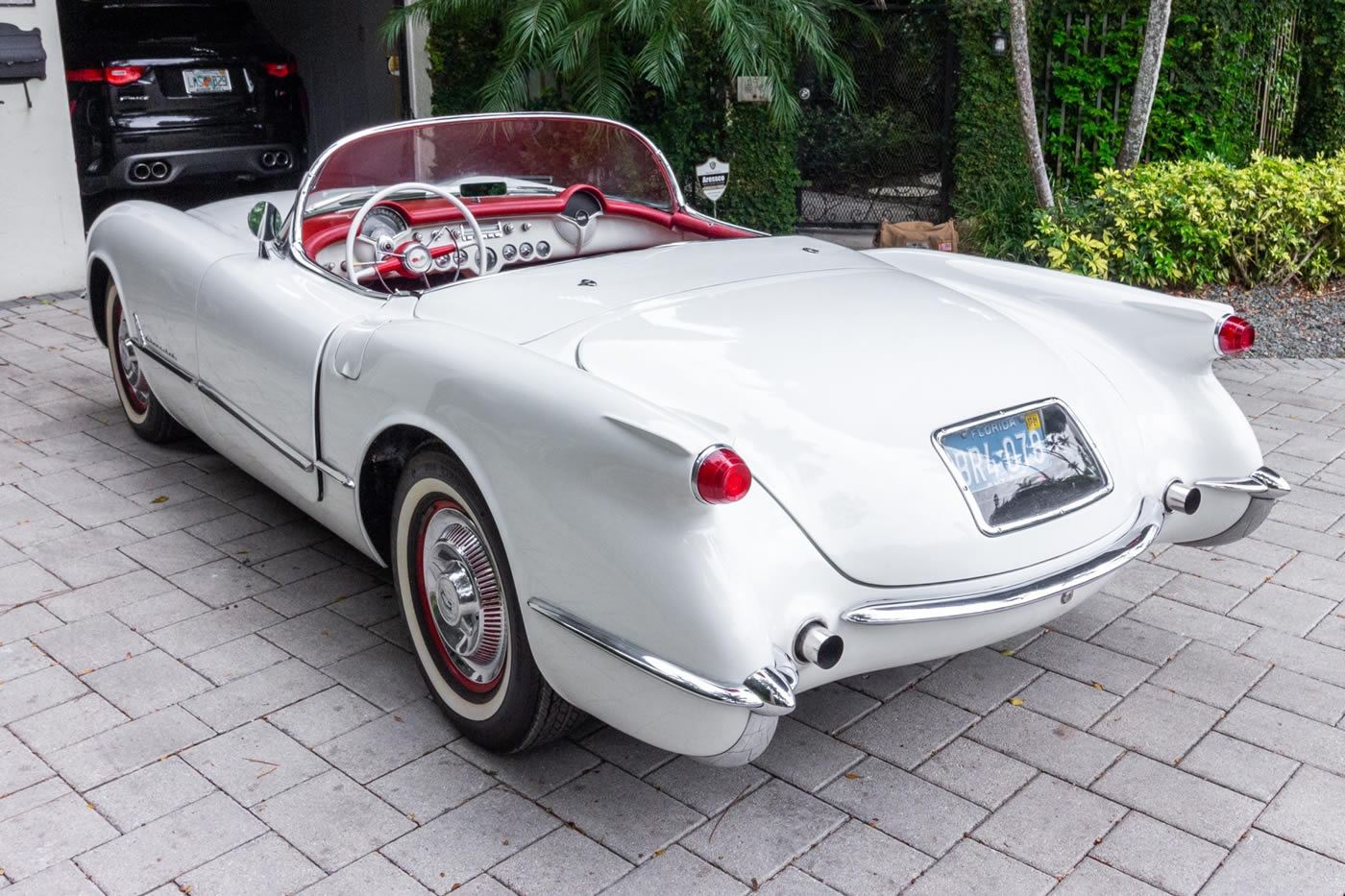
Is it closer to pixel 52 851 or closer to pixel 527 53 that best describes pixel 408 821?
pixel 52 851

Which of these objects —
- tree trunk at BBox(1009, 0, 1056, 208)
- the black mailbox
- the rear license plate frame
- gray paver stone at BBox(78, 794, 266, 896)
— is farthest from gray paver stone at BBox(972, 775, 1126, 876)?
the rear license plate frame

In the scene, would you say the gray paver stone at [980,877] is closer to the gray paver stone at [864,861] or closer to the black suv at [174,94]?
the gray paver stone at [864,861]

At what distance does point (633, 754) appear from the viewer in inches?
124

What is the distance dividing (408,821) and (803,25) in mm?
5642

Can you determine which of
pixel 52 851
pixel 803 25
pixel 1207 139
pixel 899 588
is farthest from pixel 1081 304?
pixel 1207 139

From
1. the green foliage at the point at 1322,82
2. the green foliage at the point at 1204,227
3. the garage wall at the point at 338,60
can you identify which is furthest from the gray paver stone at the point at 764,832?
the green foliage at the point at 1322,82

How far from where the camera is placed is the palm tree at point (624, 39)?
22.9ft

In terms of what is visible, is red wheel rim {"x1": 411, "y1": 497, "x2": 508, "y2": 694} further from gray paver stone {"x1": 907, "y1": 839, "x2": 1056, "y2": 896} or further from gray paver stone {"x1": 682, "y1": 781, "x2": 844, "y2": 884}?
gray paver stone {"x1": 907, "y1": 839, "x2": 1056, "y2": 896}

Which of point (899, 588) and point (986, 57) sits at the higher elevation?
point (986, 57)

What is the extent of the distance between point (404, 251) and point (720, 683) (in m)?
2.08

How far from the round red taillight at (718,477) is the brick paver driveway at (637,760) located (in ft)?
2.79

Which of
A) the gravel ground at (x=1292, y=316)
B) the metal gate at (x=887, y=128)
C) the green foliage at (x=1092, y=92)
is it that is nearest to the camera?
the gravel ground at (x=1292, y=316)

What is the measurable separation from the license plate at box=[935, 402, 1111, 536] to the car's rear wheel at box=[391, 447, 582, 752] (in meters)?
1.05

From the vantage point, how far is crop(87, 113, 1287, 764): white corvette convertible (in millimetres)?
2529
